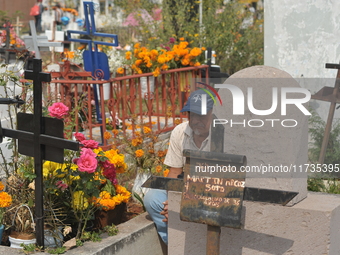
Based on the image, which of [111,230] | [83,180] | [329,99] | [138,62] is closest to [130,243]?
[111,230]

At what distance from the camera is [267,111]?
266cm

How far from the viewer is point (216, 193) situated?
8.45 feet

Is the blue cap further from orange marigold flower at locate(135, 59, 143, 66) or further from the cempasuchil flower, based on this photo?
orange marigold flower at locate(135, 59, 143, 66)

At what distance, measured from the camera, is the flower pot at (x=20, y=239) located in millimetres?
3328

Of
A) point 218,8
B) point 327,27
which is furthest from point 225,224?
point 218,8

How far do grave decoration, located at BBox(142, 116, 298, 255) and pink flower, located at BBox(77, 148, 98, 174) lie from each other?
815 mm

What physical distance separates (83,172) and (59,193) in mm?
297

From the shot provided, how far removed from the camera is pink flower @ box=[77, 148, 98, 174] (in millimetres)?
3254

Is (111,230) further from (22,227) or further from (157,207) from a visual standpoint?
(22,227)

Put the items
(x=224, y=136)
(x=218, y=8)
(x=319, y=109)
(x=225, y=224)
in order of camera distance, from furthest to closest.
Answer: (x=218, y=8), (x=319, y=109), (x=224, y=136), (x=225, y=224)

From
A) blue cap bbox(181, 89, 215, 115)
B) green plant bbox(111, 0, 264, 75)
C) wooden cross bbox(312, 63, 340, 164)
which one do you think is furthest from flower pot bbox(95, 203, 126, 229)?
green plant bbox(111, 0, 264, 75)

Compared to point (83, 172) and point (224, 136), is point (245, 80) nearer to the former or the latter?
point (224, 136)

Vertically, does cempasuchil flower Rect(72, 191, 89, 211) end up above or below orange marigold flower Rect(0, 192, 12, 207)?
below

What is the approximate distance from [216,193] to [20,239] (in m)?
1.46
